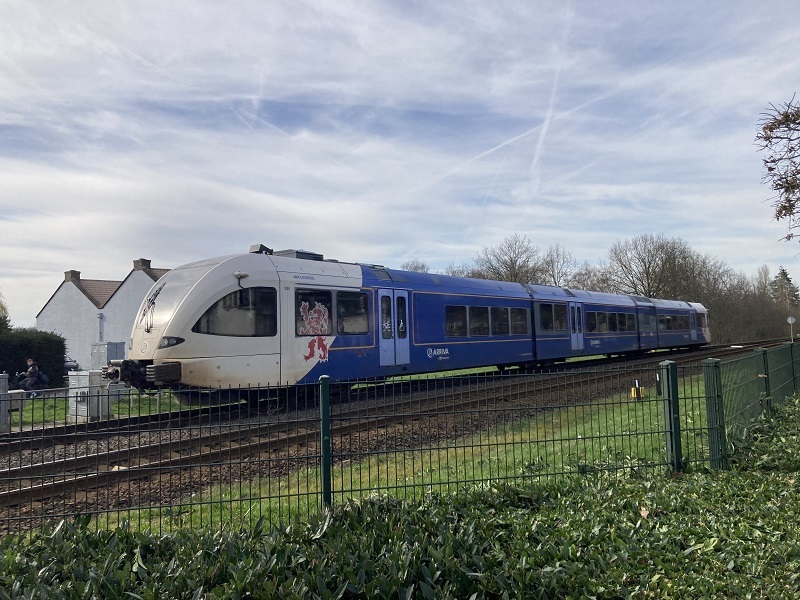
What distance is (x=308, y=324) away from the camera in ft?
42.8

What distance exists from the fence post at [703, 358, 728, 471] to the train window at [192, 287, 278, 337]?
8.10m

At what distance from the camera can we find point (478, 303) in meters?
18.4

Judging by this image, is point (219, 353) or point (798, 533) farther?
point (219, 353)

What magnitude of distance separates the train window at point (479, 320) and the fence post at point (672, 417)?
1124 cm

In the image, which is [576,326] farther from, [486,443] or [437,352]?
[486,443]

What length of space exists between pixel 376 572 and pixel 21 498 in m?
3.96

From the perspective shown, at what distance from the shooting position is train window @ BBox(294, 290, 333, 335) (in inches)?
507

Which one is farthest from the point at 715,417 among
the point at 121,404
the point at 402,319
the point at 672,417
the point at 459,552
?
the point at 402,319

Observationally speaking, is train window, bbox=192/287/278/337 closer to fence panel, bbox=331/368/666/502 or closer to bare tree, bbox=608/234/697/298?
fence panel, bbox=331/368/666/502

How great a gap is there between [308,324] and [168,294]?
285 cm

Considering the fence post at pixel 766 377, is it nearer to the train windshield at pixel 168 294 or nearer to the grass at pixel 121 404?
the grass at pixel 121 404

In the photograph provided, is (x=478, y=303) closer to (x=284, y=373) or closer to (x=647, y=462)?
(x=284, y=373)

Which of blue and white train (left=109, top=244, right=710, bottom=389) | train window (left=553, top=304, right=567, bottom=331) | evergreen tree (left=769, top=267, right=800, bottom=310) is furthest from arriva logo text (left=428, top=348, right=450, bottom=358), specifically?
evergreen tree (left=769, top=267, right=800, bottom=310)

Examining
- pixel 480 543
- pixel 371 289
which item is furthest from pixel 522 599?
pixel 371 289
